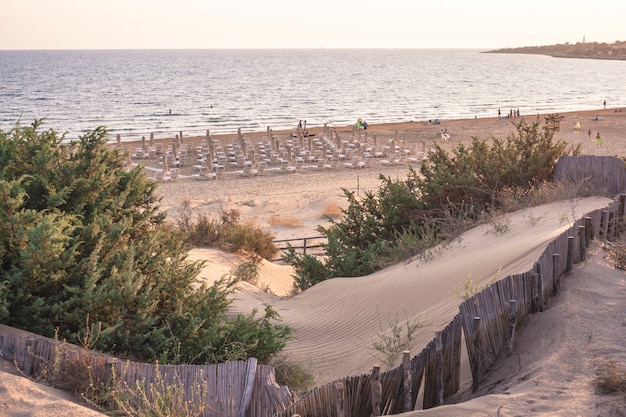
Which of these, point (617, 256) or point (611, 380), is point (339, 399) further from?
point (617, 256)

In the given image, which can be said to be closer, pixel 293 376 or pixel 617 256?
pixel 293 376

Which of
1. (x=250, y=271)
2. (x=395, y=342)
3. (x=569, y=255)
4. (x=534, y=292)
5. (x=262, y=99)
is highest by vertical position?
(x=262, y=99)

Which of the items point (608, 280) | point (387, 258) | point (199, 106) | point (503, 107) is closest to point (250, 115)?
point (199, 106)

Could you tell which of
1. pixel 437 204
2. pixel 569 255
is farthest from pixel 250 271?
pixel 569 255

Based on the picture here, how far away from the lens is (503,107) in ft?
235

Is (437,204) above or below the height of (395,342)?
above

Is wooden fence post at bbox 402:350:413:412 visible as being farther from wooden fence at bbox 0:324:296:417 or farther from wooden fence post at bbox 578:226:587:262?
wooden fence post at bbox 578:226:587:262

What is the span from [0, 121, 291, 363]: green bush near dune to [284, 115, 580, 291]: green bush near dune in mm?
5099

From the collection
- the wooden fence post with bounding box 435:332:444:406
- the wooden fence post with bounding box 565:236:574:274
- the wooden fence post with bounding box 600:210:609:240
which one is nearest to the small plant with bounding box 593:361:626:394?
the wooden fence post with bounding box 435:332:444:406

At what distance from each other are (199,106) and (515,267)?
6784 cm

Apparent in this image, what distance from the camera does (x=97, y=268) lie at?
6797 millimetres

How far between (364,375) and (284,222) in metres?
17.0

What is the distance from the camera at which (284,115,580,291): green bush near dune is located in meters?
12.9

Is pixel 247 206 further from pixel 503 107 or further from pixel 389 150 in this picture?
pixel 503 107
